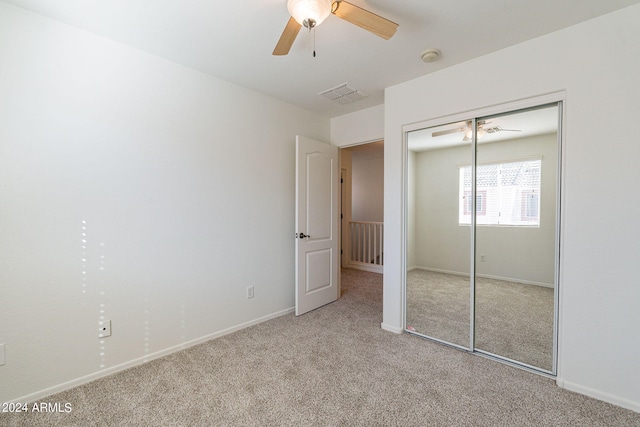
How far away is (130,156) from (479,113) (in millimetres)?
2914

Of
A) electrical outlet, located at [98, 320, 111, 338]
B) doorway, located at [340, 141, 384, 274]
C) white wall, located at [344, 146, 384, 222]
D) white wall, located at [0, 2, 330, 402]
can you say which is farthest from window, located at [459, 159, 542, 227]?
white wall, located at [344, 146, 384, 222]

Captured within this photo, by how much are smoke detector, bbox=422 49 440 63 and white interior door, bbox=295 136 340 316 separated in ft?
4.95

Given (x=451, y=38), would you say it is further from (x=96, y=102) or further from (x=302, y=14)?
(x=96, y=102)

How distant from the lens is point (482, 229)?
243 cm

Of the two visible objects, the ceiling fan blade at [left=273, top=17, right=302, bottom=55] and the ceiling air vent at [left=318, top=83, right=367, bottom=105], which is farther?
the ceiling air vent at [left=318, top=83, right=367, bottom=105]

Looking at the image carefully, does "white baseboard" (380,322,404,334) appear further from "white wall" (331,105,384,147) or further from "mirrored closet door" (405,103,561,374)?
"white wall" (331,105,384,147)

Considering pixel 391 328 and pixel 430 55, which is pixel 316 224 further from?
pixel 430 55

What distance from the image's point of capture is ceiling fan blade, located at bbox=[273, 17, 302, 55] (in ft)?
5.19

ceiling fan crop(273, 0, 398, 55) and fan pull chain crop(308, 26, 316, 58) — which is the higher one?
fan pull chain crop(308, 26, 316, 58)

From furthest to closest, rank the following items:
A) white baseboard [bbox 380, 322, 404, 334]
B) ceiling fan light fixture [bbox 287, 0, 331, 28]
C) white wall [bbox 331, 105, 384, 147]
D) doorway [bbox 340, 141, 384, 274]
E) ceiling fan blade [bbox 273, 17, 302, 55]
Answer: doorway [bbox 340, 141, 384, 274] → white wall [bbox 331, 105, 384, 147] → white baseboard [bbox 380, 322, 404, 334] → ceiling fan blade [bbox 273, 17, 302, 55] → ceiling fan light fixture [bbox 287, 0, 331, 28]

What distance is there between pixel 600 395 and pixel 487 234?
124 centimetres

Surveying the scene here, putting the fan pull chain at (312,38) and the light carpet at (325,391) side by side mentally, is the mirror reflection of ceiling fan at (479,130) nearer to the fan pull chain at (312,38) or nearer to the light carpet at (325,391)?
the fan pull chain at (312,38)

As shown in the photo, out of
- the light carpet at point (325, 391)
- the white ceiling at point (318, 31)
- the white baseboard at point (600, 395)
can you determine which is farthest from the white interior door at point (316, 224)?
the white baseboard at point (600, 395)

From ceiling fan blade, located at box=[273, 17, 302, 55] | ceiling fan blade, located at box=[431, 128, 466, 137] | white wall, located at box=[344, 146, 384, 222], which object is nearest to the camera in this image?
ceiling fan blade, located at box=[273, 17, 302, 55]
